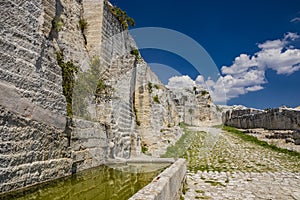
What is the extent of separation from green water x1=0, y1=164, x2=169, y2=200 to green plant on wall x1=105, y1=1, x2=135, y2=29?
7594 millimetres

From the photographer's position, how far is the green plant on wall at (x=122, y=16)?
10.4 meters

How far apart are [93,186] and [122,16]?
28.8ft

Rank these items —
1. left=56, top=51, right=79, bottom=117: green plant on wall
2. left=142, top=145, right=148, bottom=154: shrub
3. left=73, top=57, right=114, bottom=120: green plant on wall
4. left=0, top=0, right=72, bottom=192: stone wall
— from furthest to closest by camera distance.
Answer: left=142, top=145, right=148, bottom=154: shrub < left=73, top=57, right=114, bottom=120: green plant on wall < left=56, top=51, right=79, bottom=117: green plant on wall < left=0, top=0, right=72, bottom=192: stone wall

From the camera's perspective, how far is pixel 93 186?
3820 mm

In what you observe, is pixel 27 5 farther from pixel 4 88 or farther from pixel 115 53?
pixel 115 53

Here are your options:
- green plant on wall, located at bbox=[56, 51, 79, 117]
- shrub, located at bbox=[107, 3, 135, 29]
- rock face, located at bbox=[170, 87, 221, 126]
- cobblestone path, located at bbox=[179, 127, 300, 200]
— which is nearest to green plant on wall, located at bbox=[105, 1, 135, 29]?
shrub, located at bbox=[107, 3, 135, 29]

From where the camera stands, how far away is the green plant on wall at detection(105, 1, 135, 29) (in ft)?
34.1

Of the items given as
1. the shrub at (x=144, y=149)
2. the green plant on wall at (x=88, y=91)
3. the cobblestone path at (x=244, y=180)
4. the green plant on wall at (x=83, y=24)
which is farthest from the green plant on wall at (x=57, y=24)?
the cobblestone path at (x=244, y=180)

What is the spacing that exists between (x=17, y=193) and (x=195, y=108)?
30980 mm

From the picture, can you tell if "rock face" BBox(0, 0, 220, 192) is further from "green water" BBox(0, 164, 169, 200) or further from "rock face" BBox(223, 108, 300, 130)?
"rock face" BBox(223, 108, 300, 130)

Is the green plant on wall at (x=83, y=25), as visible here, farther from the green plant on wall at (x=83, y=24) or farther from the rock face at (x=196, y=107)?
the rock face at (x=196, y=107)

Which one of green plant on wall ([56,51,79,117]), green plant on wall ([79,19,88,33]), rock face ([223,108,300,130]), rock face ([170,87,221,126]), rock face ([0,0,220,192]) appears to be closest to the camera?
rock face ([0,0,220,192])

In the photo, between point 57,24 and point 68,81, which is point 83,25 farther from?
point 68,81

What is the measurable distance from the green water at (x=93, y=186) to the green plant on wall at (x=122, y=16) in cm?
759
